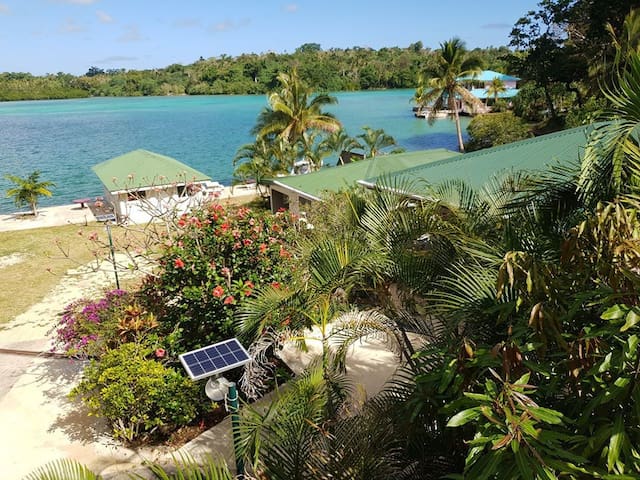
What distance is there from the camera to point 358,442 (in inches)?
151

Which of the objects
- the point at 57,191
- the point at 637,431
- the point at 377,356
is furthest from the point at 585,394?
the point at 57,191

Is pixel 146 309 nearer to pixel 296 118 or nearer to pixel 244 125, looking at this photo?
pixel 296 118

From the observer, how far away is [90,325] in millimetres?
7652

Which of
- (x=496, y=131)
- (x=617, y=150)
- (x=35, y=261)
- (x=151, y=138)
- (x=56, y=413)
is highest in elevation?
(x=617, y=150)

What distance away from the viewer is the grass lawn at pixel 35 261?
43.2 ft

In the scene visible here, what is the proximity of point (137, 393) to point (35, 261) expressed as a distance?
12312mm

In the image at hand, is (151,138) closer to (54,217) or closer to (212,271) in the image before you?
(54,217)

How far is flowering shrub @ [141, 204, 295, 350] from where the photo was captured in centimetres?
729

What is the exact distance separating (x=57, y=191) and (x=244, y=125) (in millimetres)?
47927

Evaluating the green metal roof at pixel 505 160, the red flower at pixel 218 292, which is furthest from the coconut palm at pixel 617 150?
the green metal roof at pixel 505 160

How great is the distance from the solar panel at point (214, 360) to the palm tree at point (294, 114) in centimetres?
2022

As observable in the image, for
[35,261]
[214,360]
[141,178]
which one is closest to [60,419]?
[214,360]

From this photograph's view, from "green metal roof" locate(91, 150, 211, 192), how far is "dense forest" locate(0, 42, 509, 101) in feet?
259

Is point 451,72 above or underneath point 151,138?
above
